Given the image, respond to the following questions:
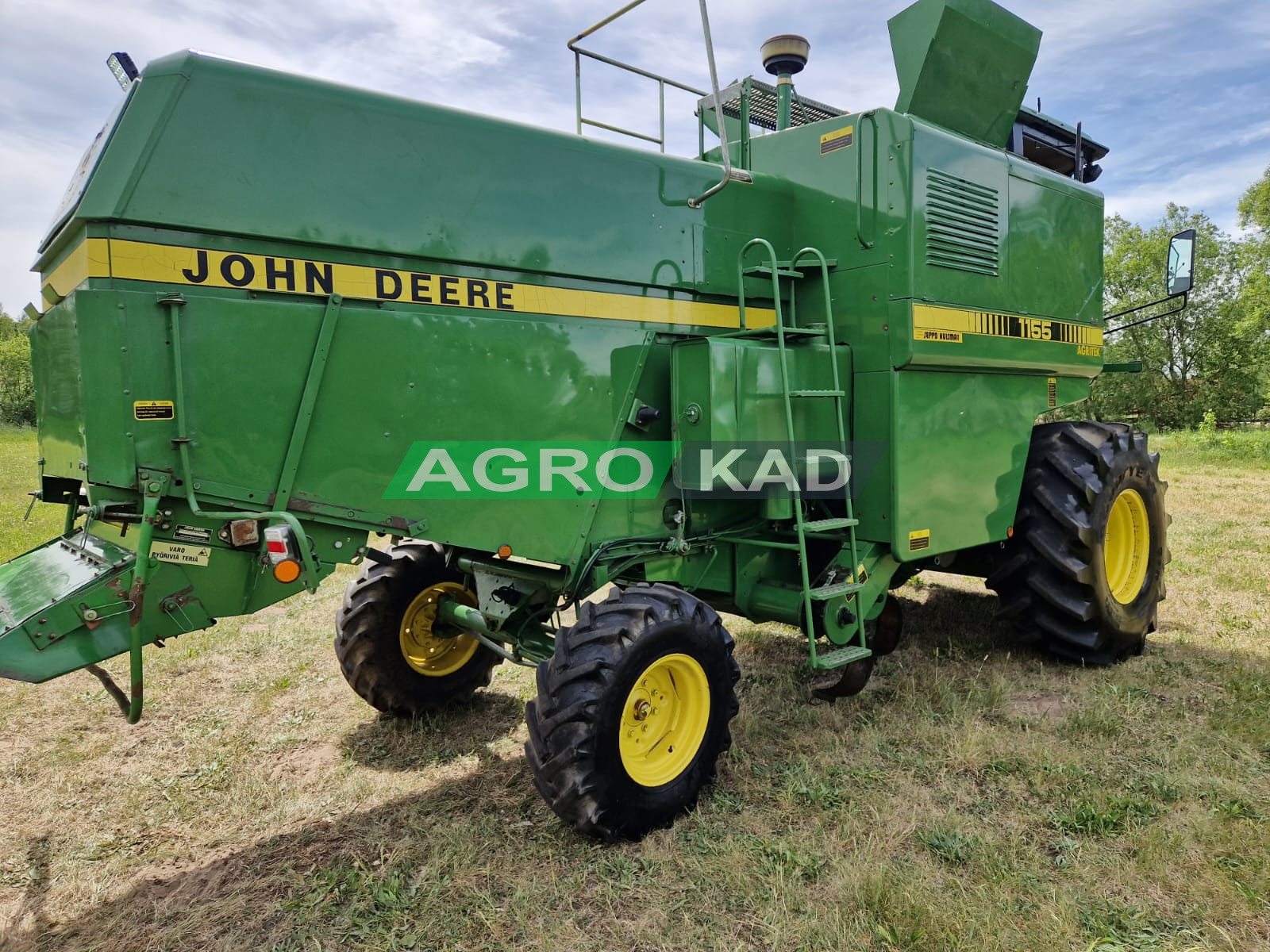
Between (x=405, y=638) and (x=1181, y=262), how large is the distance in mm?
5334

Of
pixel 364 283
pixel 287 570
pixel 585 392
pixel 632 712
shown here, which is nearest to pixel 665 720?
pixel 632 712

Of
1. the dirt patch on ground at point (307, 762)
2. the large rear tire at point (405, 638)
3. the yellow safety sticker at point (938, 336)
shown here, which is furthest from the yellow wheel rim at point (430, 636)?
the yellow safety sticker at point (938, 336)

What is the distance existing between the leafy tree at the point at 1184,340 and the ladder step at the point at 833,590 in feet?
104

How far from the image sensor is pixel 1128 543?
18.3ft

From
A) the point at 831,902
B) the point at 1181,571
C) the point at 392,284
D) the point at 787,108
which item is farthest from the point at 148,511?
the point at 1181,571

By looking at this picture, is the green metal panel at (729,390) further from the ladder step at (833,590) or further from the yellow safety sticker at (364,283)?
the ladder step at (833,590)

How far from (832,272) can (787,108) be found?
48.4 inches

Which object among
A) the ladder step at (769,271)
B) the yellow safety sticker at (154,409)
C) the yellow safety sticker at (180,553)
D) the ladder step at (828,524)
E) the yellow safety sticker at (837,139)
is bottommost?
the ladder step at (828,524)

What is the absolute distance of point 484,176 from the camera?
134 inches

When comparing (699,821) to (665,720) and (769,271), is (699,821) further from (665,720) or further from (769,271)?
(769,271)

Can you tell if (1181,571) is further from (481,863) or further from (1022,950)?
(481,863)

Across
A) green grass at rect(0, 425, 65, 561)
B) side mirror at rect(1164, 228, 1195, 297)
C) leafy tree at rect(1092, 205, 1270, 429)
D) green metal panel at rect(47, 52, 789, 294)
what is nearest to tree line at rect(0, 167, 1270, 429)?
leafy tree at rect(1092, 205, 1270, 429)

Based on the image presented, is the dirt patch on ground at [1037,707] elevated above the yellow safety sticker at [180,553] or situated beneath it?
situated beneath

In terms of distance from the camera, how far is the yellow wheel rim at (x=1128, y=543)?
5.49 m
